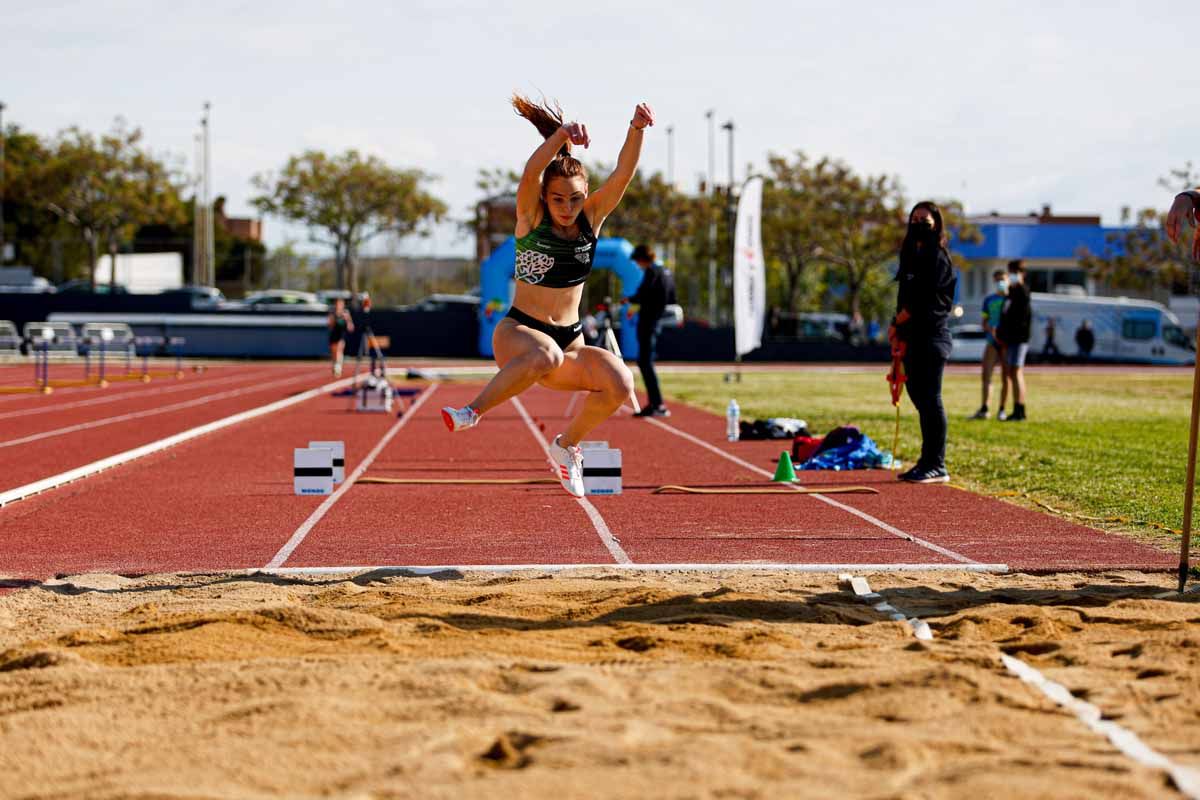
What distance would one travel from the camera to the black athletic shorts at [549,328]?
677cm

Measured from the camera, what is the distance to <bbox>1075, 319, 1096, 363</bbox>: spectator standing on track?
4809cm

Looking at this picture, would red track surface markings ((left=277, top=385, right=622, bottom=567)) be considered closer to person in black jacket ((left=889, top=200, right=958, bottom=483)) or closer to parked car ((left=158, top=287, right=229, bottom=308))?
person in black jacket ((left=889, top=200, right=958, bottom=483))

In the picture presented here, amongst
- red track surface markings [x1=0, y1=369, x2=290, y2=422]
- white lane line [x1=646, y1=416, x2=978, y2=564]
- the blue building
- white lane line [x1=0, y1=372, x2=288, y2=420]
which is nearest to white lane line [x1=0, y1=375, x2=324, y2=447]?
red track surface markings [x1=0, y1=369, x2=290, y2=422]

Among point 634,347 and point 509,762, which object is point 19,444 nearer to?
point 509,762

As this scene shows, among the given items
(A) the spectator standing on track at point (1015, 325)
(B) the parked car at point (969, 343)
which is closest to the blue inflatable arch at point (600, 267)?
(B) the parked car at point (969, 343)

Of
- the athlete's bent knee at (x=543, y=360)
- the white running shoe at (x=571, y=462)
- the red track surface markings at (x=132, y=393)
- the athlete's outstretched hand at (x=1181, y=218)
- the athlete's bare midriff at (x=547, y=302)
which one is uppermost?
the athlete's outstretched hand at (x=1181, y=218)

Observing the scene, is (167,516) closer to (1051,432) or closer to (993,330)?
(1051,432)

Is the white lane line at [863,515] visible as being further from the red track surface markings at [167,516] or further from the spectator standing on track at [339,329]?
the spectator standing on track at [339,329]

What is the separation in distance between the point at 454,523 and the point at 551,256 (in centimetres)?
229

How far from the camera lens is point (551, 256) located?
21.9 ft

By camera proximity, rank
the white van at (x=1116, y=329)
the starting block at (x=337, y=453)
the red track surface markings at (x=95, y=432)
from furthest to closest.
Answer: the white van at (x=1116, y=329), the red track surface markings at (x=95, y=432), the starting block at (x=337, y=453)

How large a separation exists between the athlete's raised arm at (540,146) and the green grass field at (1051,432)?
381cm

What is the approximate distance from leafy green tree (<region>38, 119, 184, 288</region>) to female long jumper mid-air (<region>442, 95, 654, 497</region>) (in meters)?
54.3

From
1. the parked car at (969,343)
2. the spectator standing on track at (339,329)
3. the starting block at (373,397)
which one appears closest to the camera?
the starting block at (373,397)
